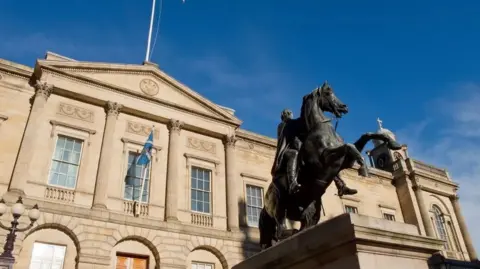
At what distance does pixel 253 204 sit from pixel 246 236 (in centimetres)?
240

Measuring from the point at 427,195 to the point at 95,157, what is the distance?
2394 centimetres

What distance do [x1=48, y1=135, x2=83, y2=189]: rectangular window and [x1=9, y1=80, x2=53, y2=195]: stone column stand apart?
818 millimetres

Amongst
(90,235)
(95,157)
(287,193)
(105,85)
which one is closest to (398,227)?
(287,193)

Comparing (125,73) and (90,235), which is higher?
(125,73)

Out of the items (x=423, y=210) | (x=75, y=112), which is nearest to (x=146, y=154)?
(x=75, y=112)

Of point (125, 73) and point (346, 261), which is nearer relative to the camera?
point (346, 261)

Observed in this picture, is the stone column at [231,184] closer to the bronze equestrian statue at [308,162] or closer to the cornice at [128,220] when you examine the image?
the cornice at [128,220]

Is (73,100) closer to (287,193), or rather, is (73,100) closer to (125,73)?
(125,73)

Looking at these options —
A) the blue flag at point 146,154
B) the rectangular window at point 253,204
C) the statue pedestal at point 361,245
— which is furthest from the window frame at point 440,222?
the statue pedestal at point 361,245

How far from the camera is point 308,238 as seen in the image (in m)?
3.59

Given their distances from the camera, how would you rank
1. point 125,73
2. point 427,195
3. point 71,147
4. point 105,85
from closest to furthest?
point 71,147
point 105,85
point 125,73
point 427,195

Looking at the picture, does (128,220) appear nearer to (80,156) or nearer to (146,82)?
(80,156)

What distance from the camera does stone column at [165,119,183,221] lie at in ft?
56.3

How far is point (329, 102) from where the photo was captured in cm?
518
